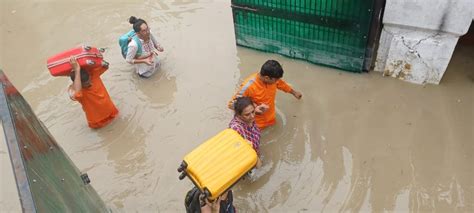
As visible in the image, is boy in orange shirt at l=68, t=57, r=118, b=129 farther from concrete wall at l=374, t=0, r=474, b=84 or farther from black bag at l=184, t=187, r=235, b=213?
concrete wall at l=374, t=0, r=474, b=84

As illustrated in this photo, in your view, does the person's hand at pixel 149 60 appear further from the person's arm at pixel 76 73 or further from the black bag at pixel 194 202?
the black bag at pixel 194 202

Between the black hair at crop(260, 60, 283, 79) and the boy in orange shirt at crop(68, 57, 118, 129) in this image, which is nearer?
the black hair at crop(260, 60, 283, 79)

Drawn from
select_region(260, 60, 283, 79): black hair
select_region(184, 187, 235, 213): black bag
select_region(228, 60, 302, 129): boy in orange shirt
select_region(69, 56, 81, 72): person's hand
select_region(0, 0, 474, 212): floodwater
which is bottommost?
select_region(0, 0, 474, 212): floodwater

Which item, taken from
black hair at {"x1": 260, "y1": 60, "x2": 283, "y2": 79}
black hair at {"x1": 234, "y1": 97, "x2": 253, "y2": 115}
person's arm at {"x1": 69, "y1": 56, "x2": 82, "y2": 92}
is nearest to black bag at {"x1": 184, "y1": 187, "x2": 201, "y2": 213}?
black hair at {"x1": 234, "y1": 97, "x2": 253, "y2": 115}

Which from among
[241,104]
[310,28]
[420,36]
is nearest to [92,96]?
[241,104]

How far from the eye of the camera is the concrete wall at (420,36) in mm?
4121

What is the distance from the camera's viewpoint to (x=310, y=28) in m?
4.89

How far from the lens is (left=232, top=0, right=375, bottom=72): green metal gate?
457 centimetres

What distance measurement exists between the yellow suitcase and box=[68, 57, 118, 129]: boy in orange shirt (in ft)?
5.92

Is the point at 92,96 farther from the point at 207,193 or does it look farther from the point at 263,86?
the point at 207,193

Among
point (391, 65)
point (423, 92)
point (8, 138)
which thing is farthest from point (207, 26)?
point (8, 138)

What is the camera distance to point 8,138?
208cm

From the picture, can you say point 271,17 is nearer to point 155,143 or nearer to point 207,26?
point 207,26

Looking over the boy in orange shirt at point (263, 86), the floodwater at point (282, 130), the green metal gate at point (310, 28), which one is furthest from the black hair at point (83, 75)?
the green metal gate at point (310, 28)
